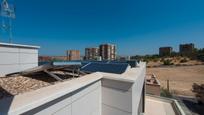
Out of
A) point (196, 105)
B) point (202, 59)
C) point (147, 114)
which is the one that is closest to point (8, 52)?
point (147, 114)

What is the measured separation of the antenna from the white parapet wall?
139cm

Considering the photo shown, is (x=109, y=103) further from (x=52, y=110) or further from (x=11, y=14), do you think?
(x=11, y=14)

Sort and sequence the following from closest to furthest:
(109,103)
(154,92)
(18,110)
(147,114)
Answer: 1. (18,110)
2. (109,103)
3. (147,114)
4. (154,92)

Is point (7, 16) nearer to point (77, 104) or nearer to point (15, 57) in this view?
point (15, 57)

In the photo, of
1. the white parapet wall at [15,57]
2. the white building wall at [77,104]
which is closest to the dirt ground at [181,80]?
the white parapet wall at [15,57]

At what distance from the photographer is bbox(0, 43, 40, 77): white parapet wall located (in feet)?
15.8

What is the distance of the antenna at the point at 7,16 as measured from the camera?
6149 mm

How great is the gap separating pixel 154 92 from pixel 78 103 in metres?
15.0

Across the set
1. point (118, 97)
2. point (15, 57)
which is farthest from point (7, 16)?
point (118, 97)

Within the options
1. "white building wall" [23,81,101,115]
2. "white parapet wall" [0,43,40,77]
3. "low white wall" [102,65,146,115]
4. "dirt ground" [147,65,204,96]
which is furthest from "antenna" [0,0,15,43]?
"dirt ground" [147,65,204,96]

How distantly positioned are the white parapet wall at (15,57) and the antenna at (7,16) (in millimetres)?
1388

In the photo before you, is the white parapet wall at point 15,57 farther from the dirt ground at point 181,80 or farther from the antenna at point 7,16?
the dirt ground at point 181,80

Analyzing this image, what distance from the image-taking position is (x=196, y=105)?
748 inches

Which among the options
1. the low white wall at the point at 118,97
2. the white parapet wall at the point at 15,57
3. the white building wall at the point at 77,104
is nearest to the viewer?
the white building wall at the point at 77,104
